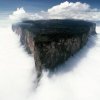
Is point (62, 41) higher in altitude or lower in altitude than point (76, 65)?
higher

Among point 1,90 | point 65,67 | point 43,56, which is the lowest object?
point 1,90

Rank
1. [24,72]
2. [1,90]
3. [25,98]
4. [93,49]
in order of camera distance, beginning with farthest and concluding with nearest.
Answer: [93,49] → [24,72] → [1,90] → [25,98]

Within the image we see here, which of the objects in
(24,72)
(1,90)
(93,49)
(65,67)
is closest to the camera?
(1,90)

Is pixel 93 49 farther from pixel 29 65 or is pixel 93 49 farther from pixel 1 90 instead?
pixel 1 90

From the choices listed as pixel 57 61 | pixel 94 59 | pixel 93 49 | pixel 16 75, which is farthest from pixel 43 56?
pixel 93 49

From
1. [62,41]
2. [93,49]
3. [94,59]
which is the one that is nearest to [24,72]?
[62,41]

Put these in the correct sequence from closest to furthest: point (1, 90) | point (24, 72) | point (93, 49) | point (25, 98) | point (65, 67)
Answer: point (25, 98) → point (1, 90) → point (65, 67) → point (24, 72) → point (93, 49)

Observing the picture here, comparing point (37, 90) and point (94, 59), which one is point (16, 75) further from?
point (94, 59)

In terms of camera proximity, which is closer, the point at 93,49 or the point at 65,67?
the point at 65,67

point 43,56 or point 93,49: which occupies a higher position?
point 43,56
